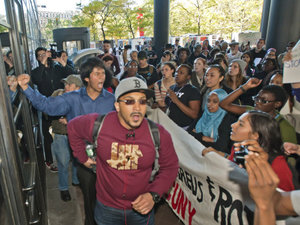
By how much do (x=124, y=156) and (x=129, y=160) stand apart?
5cm

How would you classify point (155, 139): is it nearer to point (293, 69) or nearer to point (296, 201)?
point (296, 201)

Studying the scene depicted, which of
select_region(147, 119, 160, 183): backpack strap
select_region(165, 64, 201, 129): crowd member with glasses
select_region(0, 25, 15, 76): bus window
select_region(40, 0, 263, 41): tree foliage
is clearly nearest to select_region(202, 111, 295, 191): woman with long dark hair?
select_region(147, 119, 160, 183): backpack strap

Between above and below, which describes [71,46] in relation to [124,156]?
above

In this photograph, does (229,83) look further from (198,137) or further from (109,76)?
(109,76)

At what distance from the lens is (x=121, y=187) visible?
2.22 meters

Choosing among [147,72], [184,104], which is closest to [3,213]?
[184,104]

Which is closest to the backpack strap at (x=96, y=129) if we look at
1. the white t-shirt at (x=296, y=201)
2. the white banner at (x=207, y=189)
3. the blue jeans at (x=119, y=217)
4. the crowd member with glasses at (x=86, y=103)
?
the blue jeans at (x=119, y=217)

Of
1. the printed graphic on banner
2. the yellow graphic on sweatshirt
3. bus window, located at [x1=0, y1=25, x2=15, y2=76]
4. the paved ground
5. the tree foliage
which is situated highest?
the tree foliage

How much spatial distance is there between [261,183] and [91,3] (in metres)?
32.8

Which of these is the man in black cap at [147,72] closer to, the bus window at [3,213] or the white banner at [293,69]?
the white banner at [293,69]

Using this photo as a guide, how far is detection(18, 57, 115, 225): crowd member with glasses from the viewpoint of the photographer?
3012mm

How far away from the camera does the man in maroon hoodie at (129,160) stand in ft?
7.13

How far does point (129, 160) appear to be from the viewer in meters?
2.18

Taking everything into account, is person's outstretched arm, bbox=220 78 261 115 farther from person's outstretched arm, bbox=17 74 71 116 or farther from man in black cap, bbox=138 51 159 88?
man in black cap, bbox=138 51 159 88
